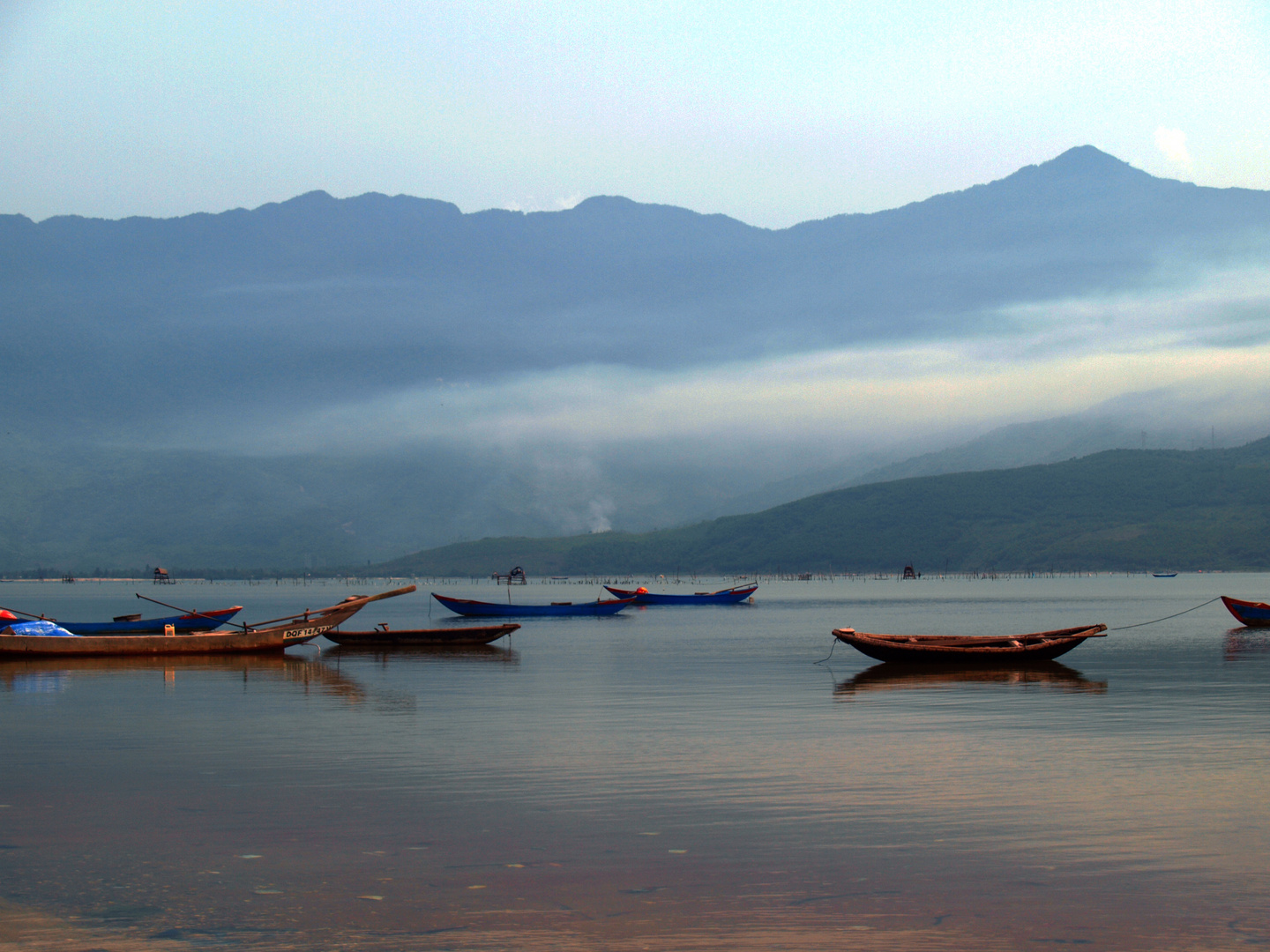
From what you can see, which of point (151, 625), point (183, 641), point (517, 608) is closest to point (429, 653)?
point (183, 641)

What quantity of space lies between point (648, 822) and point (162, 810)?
9.08m

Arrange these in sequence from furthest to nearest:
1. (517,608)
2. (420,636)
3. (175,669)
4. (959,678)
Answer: (517,608) → (420,636) → (175,669) → (959,678)

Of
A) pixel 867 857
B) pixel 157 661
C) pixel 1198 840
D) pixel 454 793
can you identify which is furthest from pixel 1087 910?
pixel 157 661

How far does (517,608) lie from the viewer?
411ft

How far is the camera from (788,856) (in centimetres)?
1806

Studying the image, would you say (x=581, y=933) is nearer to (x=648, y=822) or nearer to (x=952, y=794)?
(x=648, y=822)

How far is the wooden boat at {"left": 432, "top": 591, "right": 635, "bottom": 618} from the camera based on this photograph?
126188mm

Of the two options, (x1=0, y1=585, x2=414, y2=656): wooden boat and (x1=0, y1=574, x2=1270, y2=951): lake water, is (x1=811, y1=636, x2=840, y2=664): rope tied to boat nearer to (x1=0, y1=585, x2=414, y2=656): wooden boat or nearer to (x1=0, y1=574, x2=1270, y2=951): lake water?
(x1=0, y1=574, x2=1270, y2=951): lake water

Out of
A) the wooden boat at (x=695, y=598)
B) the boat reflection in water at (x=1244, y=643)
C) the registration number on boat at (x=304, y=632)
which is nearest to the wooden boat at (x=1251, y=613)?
the boat reflection in water at (x=1244, y=643)

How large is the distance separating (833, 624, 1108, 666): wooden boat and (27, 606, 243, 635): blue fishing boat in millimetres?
42993

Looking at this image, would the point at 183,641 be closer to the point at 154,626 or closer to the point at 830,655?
the point at 154,626

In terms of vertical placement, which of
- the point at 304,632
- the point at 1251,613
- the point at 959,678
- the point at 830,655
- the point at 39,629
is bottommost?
the point at 1251,613

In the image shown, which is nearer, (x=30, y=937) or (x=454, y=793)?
(x=30, y=937)

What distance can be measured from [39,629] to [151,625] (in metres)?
27.1
